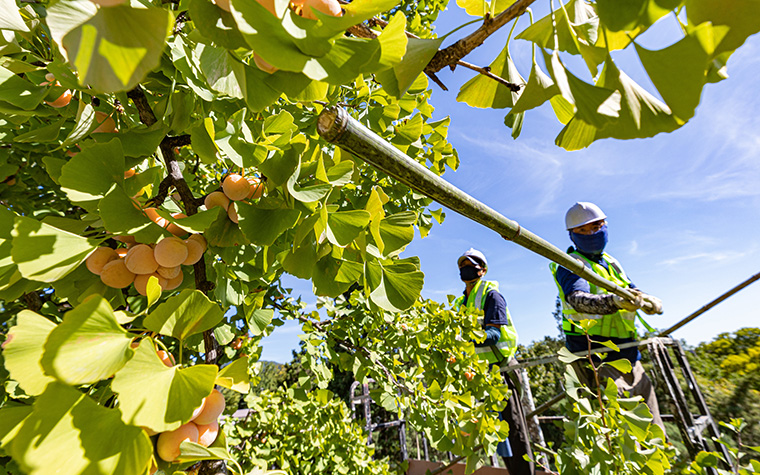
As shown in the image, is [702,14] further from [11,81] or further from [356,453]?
[356,453]

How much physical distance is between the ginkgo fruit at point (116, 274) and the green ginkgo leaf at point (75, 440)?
0.20 m

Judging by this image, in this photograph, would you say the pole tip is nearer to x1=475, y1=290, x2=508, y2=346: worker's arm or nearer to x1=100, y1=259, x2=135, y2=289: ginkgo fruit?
x1=100, y1=259, x2=135, y2=289: ginkgo fruit

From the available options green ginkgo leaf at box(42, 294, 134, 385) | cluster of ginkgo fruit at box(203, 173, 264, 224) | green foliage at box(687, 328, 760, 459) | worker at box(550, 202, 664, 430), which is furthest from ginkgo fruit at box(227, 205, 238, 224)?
green foliage at box(687, 328, 760, 459)

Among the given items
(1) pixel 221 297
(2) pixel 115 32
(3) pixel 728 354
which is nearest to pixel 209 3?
(2) pixel 115 32

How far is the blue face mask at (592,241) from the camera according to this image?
2502mm

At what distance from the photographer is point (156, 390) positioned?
0.26 metres

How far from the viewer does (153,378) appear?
266mm

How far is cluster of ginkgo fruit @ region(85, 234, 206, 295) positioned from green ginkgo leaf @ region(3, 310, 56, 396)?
0.49 ft

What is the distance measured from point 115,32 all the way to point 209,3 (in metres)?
0.08

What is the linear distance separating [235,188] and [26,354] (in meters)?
0.26

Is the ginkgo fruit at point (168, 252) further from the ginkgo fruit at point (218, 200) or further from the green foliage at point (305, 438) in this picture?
the green foliage at point (305, 438)

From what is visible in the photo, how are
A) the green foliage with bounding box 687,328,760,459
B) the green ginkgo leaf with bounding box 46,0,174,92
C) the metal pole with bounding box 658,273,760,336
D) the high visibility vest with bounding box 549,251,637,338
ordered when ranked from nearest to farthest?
the green ginkgo leaf with bounding box 46,0,174,92, the metal pole with bounding box 658,273,760,336, the high visibility vest with bounding box 549,251,637,338, the green foliage with bounding box 687,328,760,459

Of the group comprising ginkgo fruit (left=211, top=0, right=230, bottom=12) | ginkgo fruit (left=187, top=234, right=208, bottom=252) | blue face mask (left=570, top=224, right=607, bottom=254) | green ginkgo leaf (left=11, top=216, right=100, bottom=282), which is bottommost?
green ginkgo leaf (left=11, top=216, right=100, bottom=282)

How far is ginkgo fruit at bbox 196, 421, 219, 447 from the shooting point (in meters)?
0.37
